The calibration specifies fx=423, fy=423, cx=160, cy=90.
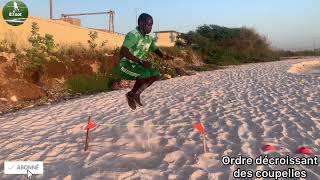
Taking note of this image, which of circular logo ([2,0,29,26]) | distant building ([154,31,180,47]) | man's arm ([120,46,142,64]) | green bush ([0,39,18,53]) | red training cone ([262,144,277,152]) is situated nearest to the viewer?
man's arm ([120,46,142,64])

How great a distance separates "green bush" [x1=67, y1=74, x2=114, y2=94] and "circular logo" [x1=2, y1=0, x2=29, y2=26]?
2.89 meters

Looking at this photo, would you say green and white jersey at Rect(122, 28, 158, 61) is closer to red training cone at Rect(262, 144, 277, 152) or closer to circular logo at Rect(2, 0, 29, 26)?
red training cone at Rect(262, 144, 277, 152)

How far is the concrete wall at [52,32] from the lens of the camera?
1537 cm

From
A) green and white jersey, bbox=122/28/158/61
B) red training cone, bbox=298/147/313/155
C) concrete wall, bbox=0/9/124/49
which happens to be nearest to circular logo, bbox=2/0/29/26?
concrete wall, bbox=0/9/124/49

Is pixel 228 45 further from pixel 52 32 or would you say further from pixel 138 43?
pixel 138 43

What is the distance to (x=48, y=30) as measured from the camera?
58.5 feet

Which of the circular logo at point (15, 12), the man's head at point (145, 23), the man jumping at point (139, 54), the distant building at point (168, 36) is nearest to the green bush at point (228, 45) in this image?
the distant building at point (168, 36)

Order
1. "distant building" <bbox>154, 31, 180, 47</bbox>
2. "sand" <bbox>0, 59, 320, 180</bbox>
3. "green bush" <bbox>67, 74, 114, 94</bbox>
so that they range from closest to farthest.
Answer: "sand" <bbox>0, 59, 320, 180</bbox>
"green bush" <bbox>67, 74, 114, 94</bbox>
"distant building" <bbox>154, 31, 180, 47</bbox>

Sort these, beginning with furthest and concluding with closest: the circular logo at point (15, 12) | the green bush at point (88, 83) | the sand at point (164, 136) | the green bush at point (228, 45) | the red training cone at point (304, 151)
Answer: the green bush at point (228, 45)
the green bush at point (88, 83)
the circular logo at point (15, 12)
the red training cone at point (304, 151)
the sand at point (164, 136)

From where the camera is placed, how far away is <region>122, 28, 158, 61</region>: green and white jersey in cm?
477

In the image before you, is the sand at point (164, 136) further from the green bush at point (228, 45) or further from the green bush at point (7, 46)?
the green bush at point (228, 45)

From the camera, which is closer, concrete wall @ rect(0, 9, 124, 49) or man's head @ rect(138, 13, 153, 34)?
man's head @ rect(138, 13, 153, 34)

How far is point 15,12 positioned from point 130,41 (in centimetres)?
1230

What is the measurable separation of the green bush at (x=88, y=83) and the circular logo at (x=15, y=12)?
2.89m
